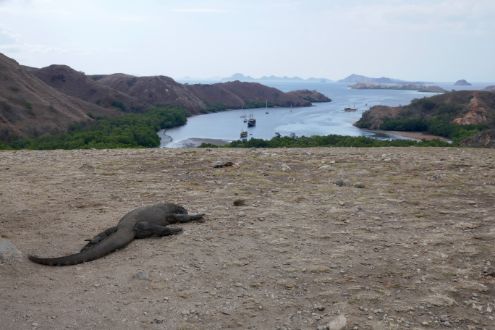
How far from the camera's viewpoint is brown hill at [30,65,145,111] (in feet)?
234

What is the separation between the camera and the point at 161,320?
3.94m

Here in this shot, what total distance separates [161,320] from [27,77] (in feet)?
190

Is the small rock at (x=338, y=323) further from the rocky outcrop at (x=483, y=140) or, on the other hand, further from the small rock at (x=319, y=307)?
the rocky outcrop at (x=483, y=140)

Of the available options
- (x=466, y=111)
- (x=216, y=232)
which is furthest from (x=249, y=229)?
(x=466, y=111)

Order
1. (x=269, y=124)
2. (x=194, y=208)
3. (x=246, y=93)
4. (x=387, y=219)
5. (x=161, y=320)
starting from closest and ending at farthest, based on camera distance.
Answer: (x=161, y=320)
(x=387, y=219)
(x=194, y=208)
(x=269, y=124)
(x=246, y=93)

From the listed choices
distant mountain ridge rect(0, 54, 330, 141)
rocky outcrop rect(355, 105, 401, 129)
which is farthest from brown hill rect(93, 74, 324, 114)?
rocky outcrop rect(355, 105, 401, 129)

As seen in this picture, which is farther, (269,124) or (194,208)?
(269,124)

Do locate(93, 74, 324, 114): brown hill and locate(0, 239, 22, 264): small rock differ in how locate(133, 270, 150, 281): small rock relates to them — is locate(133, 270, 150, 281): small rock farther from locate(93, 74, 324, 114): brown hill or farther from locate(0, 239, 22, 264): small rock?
locate(93, 74, 324, 114): brown hill

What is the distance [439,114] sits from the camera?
194ft

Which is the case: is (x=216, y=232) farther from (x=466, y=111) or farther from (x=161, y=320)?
(x=466, y=111)

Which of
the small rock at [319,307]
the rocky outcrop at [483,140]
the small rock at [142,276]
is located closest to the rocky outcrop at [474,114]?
the rocky outcrop at [483,140]

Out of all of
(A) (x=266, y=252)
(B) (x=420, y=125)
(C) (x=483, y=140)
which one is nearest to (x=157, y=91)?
(B) (x=420, y=125)

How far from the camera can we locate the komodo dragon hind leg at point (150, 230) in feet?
18.6

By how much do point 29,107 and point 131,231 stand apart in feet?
154
